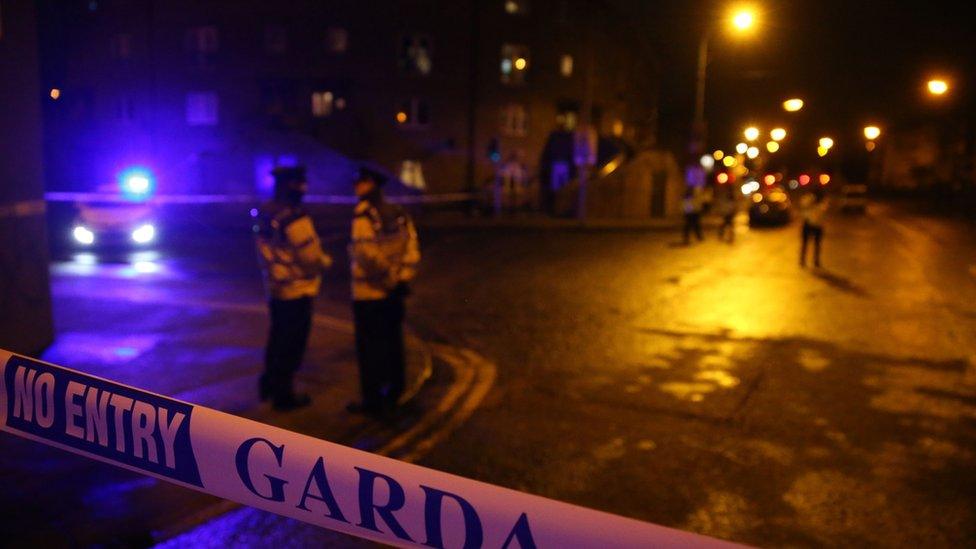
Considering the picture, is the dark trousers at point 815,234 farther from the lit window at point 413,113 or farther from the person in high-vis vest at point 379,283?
the lit window at point 413,113

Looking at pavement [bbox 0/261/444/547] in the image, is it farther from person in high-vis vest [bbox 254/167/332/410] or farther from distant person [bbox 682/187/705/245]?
distant person [bbox 682/187/705/245]

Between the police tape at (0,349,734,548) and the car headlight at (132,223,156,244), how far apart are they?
16.7 meters

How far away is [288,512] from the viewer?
2523 millimetres

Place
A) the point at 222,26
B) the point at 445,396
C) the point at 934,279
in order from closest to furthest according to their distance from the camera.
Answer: the point at 445,396
the point at 934,279
the point at 222,26

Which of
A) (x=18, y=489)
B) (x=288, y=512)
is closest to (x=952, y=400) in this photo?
(x=288, y=512)

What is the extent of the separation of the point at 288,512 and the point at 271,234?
396 cm

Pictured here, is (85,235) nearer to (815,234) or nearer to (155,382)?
(155,382)

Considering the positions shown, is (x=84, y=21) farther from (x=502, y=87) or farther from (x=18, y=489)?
(x=18, y=489)

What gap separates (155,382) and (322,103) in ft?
113

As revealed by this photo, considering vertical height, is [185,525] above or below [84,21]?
below

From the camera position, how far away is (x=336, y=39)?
39.0 meters

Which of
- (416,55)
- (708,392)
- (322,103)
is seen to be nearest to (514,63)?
(416,55)

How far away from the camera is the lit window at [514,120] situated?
41.5 m

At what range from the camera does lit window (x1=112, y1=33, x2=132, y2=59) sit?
4144 centimetres
